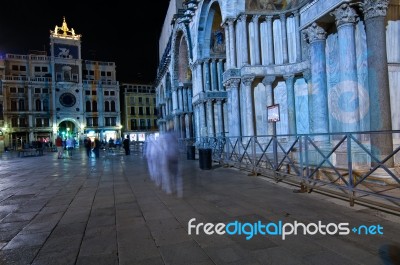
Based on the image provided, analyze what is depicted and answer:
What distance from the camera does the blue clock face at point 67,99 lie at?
2234 inches

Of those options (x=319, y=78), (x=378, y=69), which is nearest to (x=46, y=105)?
(x=319, y=78)

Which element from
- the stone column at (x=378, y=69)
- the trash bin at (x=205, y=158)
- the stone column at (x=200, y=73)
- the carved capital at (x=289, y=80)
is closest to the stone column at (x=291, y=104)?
the carved capital at (x=289, y=80)

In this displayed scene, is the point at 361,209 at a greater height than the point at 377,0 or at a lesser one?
lesser

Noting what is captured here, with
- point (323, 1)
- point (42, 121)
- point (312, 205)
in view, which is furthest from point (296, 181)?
point (42, 121)

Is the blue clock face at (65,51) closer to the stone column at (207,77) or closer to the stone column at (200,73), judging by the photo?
the stone column at (200,73)

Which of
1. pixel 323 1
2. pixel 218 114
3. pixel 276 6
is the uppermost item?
pixel 276 6

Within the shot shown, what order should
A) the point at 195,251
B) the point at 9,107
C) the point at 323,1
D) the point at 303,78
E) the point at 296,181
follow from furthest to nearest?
the point at 9,107 < the point at 303,78 < the point at 323,1 < the point at 296,181 < the point at 195,251

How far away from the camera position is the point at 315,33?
824cm

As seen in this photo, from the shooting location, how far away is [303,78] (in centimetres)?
1181

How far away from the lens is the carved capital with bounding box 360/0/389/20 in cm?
640

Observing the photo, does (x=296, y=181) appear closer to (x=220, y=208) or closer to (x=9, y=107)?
A: (x=220, y=208)

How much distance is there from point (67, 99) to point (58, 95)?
1797mm

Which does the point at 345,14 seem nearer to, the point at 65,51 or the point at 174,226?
the point at 174,226

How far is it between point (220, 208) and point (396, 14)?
7.06m
